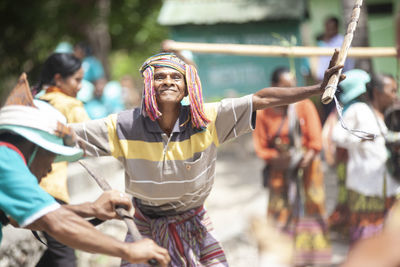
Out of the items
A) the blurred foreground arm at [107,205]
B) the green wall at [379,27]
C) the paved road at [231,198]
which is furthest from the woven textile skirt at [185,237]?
the green wall at [379,27]

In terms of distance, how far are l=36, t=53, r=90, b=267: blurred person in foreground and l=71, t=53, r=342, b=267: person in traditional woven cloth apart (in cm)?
71

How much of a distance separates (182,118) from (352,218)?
8.79ft

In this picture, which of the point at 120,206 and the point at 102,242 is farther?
the point at 120,206

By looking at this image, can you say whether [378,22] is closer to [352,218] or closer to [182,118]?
[352,218]

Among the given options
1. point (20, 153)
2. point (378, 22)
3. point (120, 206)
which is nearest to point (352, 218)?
point (120, 206)

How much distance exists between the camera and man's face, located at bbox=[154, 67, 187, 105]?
9.79ft

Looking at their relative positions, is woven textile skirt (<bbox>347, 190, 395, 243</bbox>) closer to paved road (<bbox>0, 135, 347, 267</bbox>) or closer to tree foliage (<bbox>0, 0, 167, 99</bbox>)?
paved road (<bbox>0, 135, 347, 267</bbox>)

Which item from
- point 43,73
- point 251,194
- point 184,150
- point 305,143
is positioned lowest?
point 251,194

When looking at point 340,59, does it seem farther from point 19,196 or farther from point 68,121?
point 68,121

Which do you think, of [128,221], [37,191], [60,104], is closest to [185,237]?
[128,221]

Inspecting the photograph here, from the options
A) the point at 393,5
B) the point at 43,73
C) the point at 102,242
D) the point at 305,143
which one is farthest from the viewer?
the point at 393,5

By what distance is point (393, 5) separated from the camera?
1106 centimetres

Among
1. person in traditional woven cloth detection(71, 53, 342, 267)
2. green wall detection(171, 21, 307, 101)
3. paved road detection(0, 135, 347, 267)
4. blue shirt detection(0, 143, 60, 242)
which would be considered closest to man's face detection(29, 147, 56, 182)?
blue shirt detection(0, 143, 60, 242)

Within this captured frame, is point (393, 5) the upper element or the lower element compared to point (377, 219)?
upper
